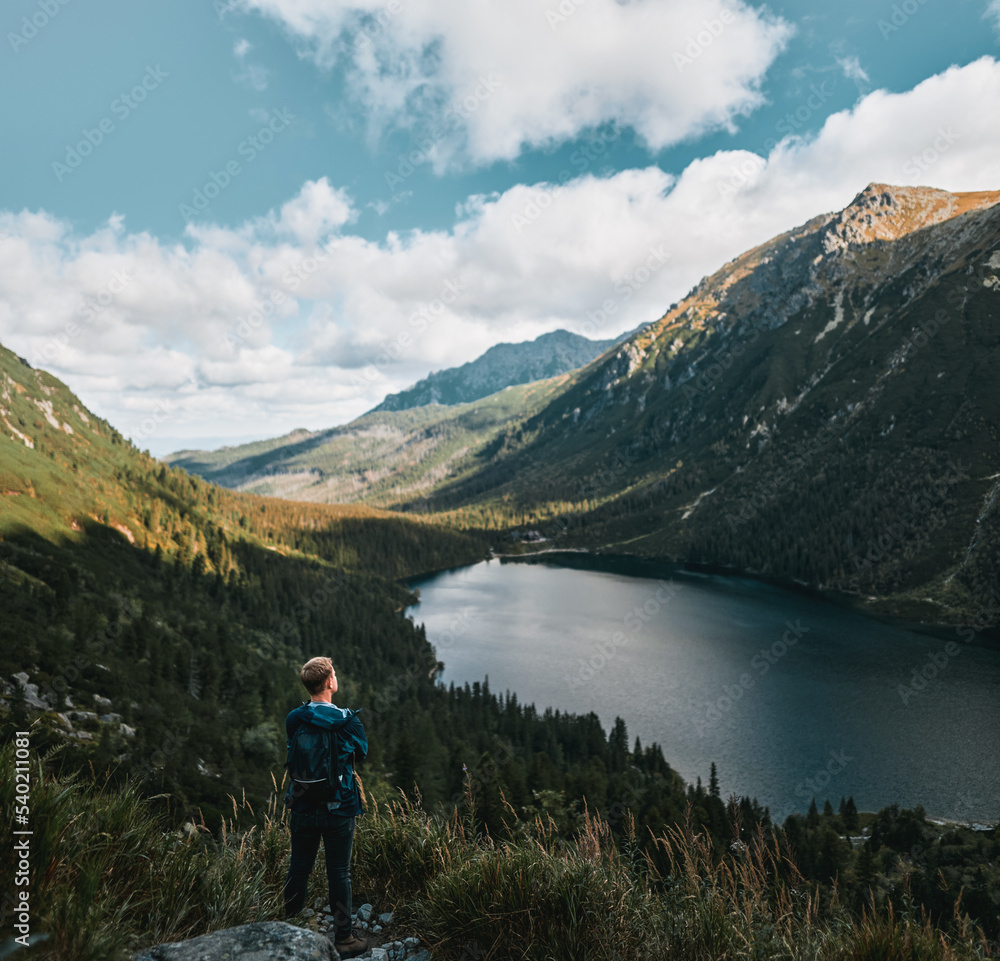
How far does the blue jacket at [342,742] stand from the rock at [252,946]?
138 cm

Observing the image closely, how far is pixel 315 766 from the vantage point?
733 cm

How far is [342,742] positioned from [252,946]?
2.29 meters

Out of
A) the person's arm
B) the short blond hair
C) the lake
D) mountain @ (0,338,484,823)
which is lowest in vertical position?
the lake

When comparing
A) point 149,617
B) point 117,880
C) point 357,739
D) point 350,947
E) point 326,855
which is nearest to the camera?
point 117,880

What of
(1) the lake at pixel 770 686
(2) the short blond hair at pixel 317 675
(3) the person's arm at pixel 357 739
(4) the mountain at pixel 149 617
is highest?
(2) the short blond hair at pixel 317 675

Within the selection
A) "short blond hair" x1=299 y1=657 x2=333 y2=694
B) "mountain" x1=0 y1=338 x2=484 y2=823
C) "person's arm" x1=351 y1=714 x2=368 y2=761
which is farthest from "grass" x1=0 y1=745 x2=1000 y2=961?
"short blond hair" x1=299 y1=657 x2=333 y2=694

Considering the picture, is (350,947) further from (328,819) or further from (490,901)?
(490,901)

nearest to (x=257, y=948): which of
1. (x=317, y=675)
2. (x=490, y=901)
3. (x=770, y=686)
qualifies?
(x=490, y=901)

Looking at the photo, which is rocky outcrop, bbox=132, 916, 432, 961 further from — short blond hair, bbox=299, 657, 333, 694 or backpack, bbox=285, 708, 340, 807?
short blond hair, bbox=299, 657, 333, 694

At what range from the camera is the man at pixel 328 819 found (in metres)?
7.29

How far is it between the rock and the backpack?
1.43m

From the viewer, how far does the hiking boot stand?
6797 mm

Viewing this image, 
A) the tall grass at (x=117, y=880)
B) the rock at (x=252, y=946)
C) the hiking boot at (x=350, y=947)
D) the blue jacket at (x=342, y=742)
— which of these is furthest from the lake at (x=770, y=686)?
the rock at (x=252, y=946)

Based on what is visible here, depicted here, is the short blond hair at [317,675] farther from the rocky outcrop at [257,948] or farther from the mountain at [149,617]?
the mountain at [149,617]
